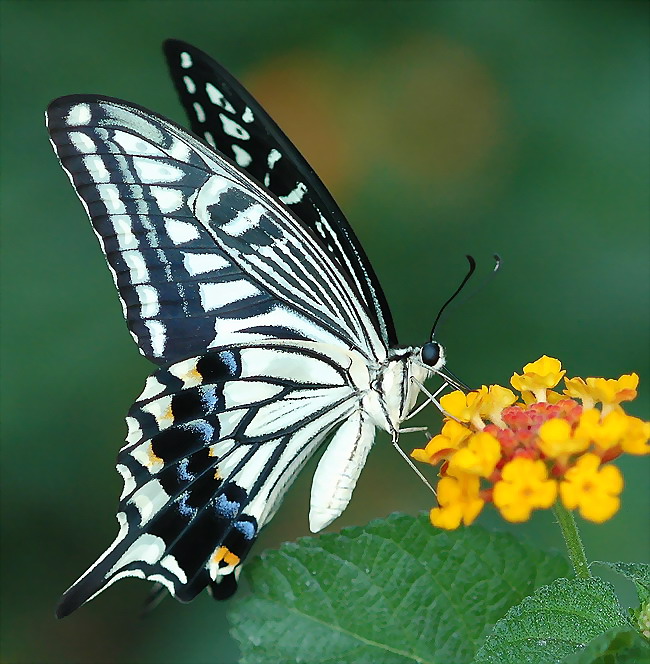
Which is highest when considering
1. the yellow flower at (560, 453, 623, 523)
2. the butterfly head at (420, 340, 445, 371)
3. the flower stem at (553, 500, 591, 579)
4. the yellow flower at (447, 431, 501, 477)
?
the butterfly head at (420, 340, 445, 371)

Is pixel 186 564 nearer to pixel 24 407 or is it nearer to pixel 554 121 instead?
pixel 24 407

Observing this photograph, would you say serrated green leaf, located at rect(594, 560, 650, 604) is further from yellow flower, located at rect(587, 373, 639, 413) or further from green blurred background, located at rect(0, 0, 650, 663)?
green blurred background, located at rect(0, 0, 650, 663)

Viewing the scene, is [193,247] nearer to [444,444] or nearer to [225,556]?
[225,556]

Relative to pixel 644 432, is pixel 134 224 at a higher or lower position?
higher

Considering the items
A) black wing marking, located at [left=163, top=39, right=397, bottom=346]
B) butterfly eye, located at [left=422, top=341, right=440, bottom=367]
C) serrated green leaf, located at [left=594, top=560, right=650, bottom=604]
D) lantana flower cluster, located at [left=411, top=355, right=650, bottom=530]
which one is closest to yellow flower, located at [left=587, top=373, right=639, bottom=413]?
lantana flower cluster, located at [left=411, top=355, right=650, bottom=530]

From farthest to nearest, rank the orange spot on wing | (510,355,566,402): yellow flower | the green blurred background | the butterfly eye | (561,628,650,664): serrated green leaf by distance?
the green blurred background
the butterfly eye
the orange spot on wing
(510,355,566,402): yellow flower
(561,628,650,664): serrated green leaf

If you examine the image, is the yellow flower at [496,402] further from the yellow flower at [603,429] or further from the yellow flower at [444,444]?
the yellow flower at [603,429]

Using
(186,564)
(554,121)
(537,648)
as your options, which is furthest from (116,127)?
(554,121)

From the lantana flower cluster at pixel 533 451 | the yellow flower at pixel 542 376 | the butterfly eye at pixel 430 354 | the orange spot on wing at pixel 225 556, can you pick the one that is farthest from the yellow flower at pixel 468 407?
the orange spot on wing at pixel 225 556
